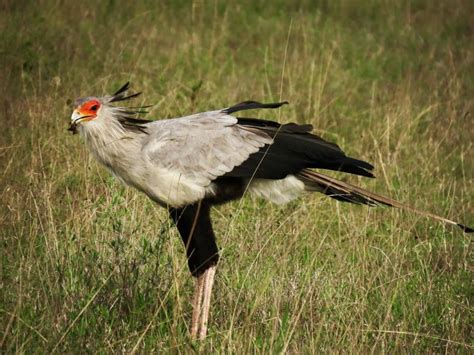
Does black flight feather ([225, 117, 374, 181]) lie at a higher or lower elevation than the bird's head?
lower

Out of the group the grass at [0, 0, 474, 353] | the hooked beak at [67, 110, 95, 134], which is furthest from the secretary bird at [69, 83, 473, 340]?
the grass at [0, 0, 474, 353]

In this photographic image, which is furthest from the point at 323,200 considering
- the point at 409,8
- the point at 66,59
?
the point at 409,8

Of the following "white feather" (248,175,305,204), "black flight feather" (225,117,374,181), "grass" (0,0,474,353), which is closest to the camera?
"grass" (0,0,474,353)

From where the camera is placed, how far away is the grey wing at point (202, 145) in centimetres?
420

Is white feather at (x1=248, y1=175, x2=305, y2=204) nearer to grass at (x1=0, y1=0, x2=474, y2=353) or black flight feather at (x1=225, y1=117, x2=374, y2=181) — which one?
black flight feather at (x1=225, y1=117, x2=374, y2=181)

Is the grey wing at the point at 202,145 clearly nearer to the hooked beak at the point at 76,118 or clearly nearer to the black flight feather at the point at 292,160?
the black flight feather at the point at 292,160

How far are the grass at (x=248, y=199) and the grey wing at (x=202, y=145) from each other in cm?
32

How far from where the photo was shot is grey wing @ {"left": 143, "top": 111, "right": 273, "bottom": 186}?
4.20 metres

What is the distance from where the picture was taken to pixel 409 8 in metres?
9.75

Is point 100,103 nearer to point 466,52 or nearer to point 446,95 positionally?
point 446,95

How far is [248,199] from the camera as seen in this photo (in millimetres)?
5609

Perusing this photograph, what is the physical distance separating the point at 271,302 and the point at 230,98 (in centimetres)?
307

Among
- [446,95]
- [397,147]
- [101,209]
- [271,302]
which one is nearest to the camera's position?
[271,302]

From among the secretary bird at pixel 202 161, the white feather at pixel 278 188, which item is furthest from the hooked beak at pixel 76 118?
the white feather at pixel 278 188
